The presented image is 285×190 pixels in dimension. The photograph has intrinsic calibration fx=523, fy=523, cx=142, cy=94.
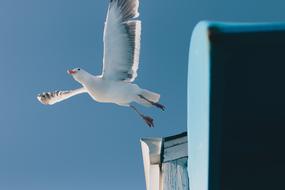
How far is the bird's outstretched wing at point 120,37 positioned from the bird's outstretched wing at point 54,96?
3.17 feet

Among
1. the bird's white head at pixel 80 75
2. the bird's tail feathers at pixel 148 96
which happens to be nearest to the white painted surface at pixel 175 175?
the bird's tail feathers at pixel 148 96

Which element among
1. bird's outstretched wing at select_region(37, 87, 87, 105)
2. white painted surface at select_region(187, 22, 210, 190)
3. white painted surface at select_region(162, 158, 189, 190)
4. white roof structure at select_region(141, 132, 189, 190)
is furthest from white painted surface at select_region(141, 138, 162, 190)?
bird's outstretched wing at select_region(37, 87, 87, 105)

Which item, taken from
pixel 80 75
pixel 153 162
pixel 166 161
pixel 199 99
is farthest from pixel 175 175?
pixel 80 75

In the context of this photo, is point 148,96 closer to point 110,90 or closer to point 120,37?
point 110,90

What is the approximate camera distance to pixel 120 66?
28.4 ft

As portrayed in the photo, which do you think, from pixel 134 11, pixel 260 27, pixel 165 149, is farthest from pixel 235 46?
pixel 134 11

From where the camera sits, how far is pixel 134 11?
8125mm

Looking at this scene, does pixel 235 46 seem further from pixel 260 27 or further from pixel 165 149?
pixel 165 149

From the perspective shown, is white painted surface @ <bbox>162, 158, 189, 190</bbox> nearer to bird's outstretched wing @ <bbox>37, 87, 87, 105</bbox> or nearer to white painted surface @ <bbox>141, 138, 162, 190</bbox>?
white painted surface @ <bbox>141, 138, 162, 190</bbox>

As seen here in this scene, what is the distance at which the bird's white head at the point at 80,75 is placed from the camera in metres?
8.72

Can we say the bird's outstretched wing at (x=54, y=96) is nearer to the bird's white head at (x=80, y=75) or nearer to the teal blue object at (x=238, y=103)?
the bird's white head at (x=80, y=75)

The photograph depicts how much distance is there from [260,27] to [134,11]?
683cm

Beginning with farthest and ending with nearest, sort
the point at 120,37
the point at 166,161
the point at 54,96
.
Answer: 1. the point at 54,96
2. the point at 120,37
3. the point at 166,161

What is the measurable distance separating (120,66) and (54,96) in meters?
1.71
